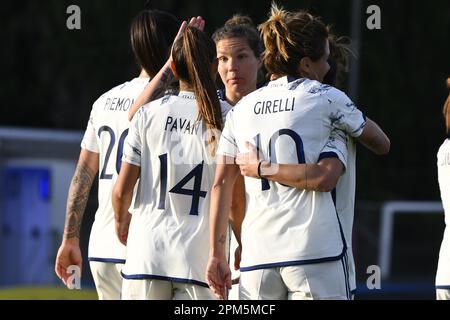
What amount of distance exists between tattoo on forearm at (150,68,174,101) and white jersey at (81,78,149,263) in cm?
39

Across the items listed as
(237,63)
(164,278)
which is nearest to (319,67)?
(237,63)

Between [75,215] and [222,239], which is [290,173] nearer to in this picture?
[222,239]

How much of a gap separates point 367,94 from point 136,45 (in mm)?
19270

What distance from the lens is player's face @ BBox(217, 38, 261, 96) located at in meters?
5.94

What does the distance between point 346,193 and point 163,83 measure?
121cm

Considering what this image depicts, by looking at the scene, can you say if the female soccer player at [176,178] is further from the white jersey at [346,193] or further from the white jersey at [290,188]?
the white jersey at [346,193]

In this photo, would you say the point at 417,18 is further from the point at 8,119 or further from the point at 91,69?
the point at 8,119

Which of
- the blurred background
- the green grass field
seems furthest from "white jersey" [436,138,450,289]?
the blurred background

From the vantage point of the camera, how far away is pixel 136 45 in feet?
19.7

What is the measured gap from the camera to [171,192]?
17.7 feet

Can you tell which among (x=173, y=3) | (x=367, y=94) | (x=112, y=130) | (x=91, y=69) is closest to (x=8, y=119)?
(x=91, y=69)

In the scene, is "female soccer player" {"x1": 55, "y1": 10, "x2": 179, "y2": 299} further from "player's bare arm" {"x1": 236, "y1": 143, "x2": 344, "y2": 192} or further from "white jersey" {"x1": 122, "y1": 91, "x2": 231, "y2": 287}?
"player's bare arm" {"x1": 236, "y1": 143, "x2": 344, "y2": 192}

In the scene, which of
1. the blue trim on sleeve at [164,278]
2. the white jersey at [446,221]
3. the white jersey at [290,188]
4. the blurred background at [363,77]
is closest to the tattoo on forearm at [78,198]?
the blue trim on sleeve at [164,278]

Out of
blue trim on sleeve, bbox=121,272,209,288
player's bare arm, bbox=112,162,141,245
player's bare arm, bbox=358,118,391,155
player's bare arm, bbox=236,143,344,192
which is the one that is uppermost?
player's bare arm, bbox=358,118,391,155
